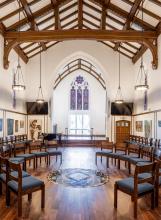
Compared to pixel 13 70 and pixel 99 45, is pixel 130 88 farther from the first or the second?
pixel 13 70

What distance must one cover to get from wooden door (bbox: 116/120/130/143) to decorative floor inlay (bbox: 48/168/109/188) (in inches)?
282

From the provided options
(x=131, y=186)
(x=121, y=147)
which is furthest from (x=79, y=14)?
(x=131, y=186)

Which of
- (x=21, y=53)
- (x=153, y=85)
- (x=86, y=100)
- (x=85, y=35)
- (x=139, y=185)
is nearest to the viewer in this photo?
(x=139, y=185)

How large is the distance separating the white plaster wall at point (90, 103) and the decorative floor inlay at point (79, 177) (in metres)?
13.9

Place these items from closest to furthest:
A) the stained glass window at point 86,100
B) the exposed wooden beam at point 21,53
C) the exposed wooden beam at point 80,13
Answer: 1. the exposed wooden beam at point 80,13
2. the exposed wooden beam at point 21,53
3. the stained glass window at point 86,100

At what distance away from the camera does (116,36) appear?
9688 mm

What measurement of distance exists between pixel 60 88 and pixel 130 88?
28.8ft

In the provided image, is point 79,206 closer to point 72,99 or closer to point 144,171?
point 144,171

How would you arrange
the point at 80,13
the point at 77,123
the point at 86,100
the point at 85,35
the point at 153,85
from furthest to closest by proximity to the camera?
the point at 86,100
the point at 77,123
the point at 80,13
the point at 153,85
the point at 85,35

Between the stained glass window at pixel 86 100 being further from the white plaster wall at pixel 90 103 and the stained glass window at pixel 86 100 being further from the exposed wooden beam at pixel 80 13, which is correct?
the exposed wooden beam at pixel 80 13

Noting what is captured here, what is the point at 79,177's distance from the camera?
21.3ft

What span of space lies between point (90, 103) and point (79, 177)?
50.2ft

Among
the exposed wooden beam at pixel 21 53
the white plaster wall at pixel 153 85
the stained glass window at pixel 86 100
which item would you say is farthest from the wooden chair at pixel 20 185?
the stained glass window at pixel 86 100

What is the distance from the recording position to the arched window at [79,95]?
70.1ft
